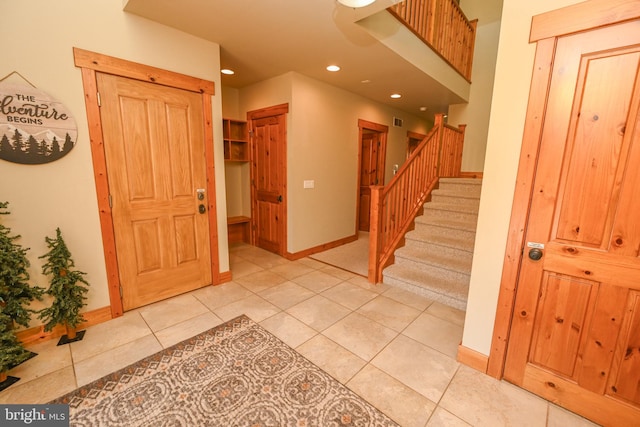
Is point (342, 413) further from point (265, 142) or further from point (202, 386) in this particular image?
point (265, 142)

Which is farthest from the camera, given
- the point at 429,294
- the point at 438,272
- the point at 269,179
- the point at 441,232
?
the point at 269,179

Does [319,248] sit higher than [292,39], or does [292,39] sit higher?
[292,39]

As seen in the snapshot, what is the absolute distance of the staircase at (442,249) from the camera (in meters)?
2.88

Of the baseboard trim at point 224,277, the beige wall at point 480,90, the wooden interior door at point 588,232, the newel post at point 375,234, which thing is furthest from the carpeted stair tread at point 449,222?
the baseboard trim at point 224,277

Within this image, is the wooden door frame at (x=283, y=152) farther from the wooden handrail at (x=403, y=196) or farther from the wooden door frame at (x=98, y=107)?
the wooden handrail at (x=403, y=196)

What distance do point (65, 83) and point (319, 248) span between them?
11.5 feet

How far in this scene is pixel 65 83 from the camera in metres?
2.02

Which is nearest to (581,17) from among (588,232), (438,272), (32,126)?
(588,232)

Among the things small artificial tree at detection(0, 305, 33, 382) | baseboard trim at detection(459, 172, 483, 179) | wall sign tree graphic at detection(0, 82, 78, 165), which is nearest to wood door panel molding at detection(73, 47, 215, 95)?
wall sign tree graphic at detection(0, 82, 78, 165)

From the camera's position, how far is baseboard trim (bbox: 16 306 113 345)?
2026 millimetres

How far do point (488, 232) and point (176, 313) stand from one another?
2.76 m

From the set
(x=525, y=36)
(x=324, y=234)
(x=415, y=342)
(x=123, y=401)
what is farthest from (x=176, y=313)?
(x=525, y=36)

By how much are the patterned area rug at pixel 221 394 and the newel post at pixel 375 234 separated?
1542 millimetres

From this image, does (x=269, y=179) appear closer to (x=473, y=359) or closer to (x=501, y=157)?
(x=501, y=157)
